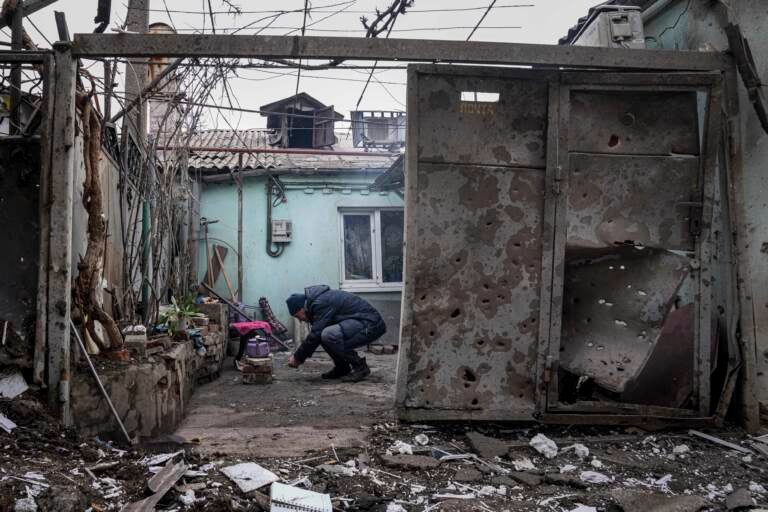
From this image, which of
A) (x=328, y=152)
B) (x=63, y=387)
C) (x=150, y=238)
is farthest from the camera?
(x=328, y=152)

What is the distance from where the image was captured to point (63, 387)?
378 centimetres

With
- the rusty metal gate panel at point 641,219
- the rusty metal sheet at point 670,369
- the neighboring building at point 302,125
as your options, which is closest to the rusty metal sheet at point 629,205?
the rusty metal gate panel at point 641,219

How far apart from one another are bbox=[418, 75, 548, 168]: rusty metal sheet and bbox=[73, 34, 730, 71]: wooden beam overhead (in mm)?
223

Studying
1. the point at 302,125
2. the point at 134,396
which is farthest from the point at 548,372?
the point at 302,125

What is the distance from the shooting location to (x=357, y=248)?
11.8m

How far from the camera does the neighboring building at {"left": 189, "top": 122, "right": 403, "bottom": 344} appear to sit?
11328 millimetres

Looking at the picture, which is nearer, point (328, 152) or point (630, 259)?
point (630, 259)

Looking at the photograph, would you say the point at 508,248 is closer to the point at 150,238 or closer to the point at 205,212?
the point at 150,238

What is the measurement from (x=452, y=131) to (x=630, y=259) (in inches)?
67.4

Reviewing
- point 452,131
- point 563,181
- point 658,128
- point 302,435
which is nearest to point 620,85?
point 658,128

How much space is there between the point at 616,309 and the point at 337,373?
12.9ft

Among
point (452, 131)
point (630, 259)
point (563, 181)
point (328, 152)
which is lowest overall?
point (630, 259)

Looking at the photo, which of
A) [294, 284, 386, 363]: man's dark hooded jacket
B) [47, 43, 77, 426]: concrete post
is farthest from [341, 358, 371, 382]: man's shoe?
[47, 43, 77, 426]: concrete post

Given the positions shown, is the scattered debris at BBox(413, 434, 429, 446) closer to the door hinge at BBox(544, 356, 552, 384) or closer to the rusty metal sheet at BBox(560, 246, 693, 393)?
the door hinge at BBox(544, 356, 552, 384)
